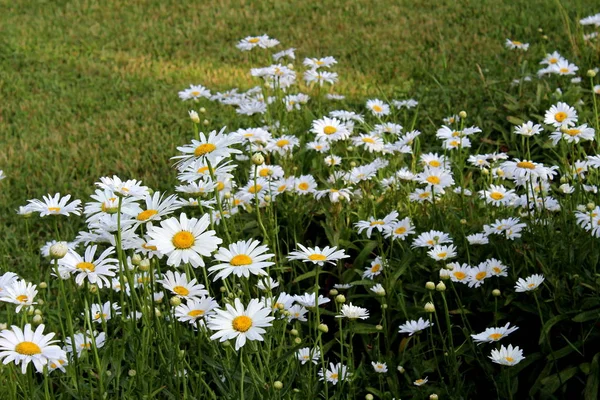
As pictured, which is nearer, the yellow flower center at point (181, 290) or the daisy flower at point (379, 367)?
the yellow flower center at point (181, 290)

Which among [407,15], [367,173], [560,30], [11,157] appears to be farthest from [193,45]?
[367,173]

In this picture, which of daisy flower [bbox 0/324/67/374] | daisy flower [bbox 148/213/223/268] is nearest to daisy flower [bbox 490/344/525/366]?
daisy flower [bbox 148/213/223/268]

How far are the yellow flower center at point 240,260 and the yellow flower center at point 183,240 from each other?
108mm

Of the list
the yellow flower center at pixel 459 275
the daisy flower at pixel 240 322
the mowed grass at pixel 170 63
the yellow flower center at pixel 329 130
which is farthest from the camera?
the mowed grass at pixel 170 63

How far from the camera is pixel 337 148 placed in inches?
166

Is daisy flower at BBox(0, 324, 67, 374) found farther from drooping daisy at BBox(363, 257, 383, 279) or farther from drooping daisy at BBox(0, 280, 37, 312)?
drooping daisy at BBox(363, 257, 383, 279)

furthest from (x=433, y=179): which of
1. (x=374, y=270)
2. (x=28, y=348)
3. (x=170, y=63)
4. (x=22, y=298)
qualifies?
(x=170, y=63)

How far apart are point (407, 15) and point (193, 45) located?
1.95 meters

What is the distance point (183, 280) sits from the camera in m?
2.07

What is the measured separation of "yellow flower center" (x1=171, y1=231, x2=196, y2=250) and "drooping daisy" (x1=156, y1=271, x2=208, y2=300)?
0.73 ft

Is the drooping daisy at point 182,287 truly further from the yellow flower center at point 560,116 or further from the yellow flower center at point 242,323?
the yellow flower center at point 560,116

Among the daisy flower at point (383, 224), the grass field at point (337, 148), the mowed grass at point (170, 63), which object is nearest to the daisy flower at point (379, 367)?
the grass field at point (337, 148)

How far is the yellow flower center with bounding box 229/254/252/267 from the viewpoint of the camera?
6.11ft

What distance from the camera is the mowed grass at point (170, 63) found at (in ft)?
16.3
